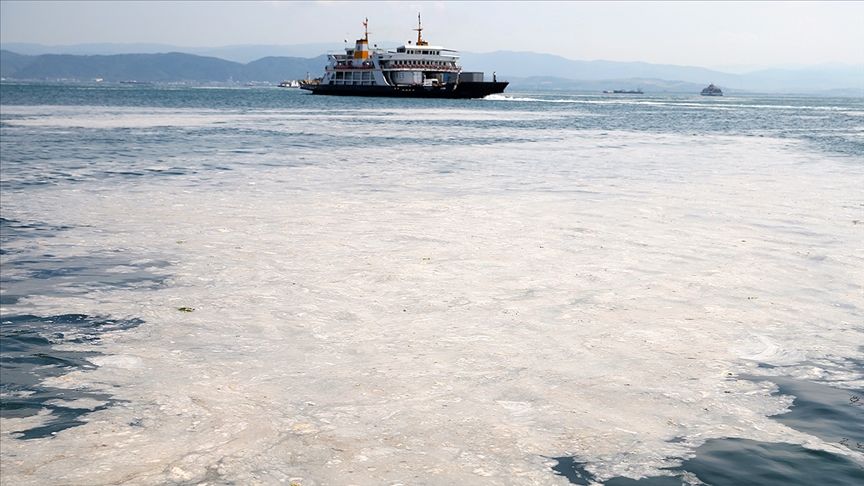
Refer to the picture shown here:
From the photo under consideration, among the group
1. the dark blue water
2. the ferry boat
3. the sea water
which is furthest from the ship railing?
the dark blue water

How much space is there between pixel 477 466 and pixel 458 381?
4.05 feet

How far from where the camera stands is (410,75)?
97500 millimetres

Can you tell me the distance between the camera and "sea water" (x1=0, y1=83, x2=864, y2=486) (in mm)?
4156

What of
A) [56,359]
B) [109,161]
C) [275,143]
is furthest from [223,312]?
[275,143]

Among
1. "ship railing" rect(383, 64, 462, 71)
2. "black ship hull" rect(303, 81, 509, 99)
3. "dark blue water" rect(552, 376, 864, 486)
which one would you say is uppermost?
"ship railing" rect(383, 64, 462, 71)

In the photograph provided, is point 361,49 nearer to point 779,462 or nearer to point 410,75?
point 410,75

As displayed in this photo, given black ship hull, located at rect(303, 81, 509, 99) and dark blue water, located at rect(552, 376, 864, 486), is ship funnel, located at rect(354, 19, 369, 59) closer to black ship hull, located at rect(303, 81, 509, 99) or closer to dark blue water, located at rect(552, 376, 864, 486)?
black ship hull, located at rect(303, 81, 509, 99)

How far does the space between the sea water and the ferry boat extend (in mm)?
84944

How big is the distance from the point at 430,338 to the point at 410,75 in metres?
94.2

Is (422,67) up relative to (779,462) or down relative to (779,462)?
up

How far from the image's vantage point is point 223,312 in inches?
267

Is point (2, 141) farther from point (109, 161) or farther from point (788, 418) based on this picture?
point (788, 418)

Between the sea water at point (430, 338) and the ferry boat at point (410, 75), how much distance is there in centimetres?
8494

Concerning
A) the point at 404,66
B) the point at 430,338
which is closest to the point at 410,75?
the point at 404,66
